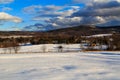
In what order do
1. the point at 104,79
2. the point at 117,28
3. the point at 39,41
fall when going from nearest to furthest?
1. the point at 104,79
2. the point at 39,41
3. the point at 117,28

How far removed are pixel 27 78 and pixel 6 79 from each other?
1.11 metres

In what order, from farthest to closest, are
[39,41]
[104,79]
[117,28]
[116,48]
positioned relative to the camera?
1. [117,28]
2. [39,41]
3. [116,48]
4. [104,79]

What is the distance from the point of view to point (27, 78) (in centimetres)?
1371

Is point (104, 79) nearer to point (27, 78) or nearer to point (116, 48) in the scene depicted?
point (27, 78)

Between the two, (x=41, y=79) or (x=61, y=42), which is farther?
(x=61, y=42)

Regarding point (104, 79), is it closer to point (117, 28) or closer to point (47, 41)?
point (47, 41)

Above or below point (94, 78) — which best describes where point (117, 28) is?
above

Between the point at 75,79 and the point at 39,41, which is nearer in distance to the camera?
the point at 75,79

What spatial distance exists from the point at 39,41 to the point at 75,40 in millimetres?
13570

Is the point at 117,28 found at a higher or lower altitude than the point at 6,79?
higher

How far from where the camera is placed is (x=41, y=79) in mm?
13539

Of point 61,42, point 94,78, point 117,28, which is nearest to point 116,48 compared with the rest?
point 61,42

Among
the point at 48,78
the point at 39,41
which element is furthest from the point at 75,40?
the point at 48,78

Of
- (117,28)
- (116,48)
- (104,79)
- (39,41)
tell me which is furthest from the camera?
(117,28)
